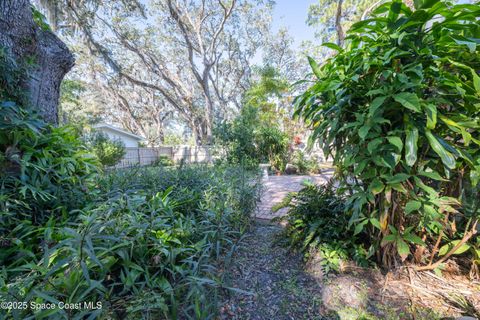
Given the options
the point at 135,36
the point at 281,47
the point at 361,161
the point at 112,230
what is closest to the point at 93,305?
the point at 112,230

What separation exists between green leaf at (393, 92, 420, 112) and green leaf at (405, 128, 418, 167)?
16 centimetres

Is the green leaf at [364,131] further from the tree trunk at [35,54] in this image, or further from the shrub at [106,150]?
the shrub at [106,150]

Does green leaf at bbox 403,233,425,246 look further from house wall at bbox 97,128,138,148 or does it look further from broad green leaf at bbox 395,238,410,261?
house wall at bbox 97,128,138,148

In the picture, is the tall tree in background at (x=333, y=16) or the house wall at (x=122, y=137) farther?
the house wall at (x=122, y=137)

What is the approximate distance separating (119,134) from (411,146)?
53.5ft

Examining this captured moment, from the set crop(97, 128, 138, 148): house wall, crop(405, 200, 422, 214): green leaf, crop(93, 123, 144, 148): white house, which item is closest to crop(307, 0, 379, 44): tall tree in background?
crop(405, 200, 422, 214): green leaf

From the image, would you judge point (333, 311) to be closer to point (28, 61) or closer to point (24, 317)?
point (24, 317)

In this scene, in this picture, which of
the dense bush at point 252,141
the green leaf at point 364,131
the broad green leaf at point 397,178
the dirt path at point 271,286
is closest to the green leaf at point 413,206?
the broad green leaf at point 397,178

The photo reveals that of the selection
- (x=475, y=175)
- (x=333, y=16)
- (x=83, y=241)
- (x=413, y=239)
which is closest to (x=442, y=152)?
(x=475, y=175)

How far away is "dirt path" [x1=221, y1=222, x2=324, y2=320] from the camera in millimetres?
1259

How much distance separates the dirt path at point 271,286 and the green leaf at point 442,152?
1095mm

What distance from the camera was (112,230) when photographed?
1.18 meters

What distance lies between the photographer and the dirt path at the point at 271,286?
126 cm

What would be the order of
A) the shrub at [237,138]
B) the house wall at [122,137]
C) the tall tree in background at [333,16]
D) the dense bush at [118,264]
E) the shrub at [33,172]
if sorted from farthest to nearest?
1. the house wall at [122,137]
2. the tall tree in background at [333,16]
3. the shrub at [237,138]
4. the shrub at [33,172]
5. the dense bush at [118,264]
